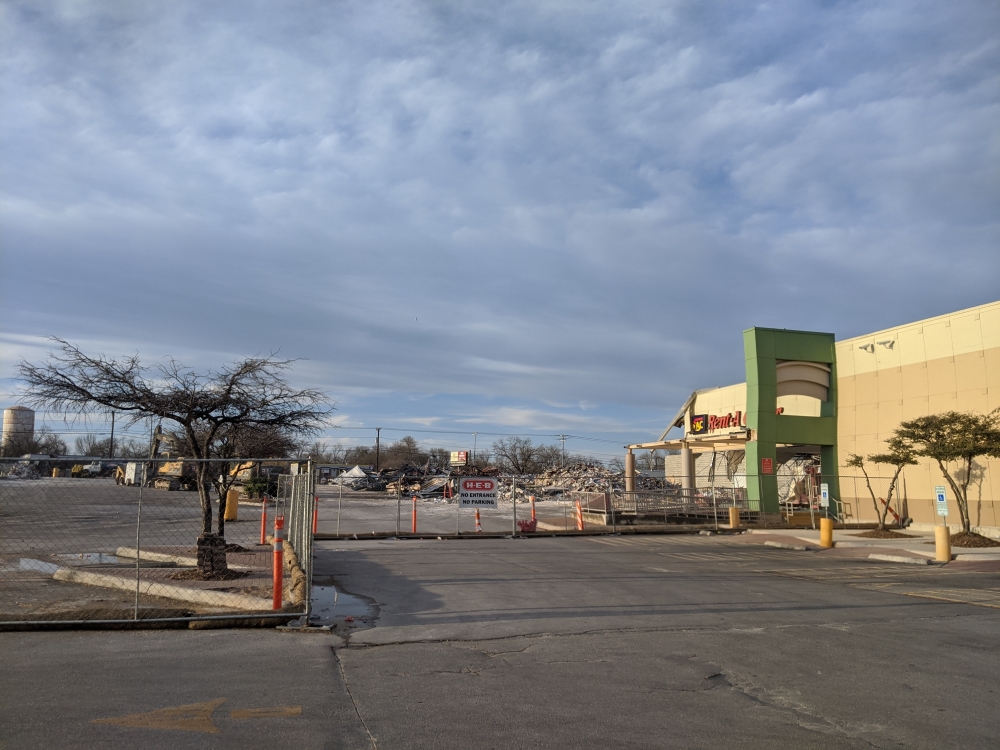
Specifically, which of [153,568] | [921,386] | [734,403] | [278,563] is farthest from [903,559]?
[734,403]

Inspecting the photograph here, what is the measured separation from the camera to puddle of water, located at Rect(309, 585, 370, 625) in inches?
411

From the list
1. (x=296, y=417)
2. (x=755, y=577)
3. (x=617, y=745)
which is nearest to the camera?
(x=617, y=745)

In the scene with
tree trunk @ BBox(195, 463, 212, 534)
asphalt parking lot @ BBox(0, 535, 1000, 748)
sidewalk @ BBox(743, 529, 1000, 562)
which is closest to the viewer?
asphalt parking lot @ BBox(0, 535, 1000, 748)

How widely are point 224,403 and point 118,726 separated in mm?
8249

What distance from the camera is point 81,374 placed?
1238cm

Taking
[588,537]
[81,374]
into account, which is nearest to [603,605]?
[81,374]

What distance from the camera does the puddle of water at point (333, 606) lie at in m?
10.4

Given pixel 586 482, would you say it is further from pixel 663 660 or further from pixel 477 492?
pixel 663 660

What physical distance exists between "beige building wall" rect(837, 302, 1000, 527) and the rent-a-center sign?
1716 centimetres

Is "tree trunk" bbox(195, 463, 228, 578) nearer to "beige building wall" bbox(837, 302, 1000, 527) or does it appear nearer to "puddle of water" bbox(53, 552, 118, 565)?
"puddle of water" bbox(53, 552, 118, 565)

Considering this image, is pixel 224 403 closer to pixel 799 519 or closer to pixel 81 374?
pixel 81 374

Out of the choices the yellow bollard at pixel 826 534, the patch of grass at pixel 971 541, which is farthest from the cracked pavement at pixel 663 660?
the patch of grass at pixel 971 541

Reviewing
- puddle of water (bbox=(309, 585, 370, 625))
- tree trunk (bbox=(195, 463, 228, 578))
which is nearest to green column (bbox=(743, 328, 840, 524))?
puddle of water (bbox=(309, 585, 370, 625))

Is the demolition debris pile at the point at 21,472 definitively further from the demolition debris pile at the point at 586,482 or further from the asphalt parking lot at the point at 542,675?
the demolition debris pile at the point at 586,482
